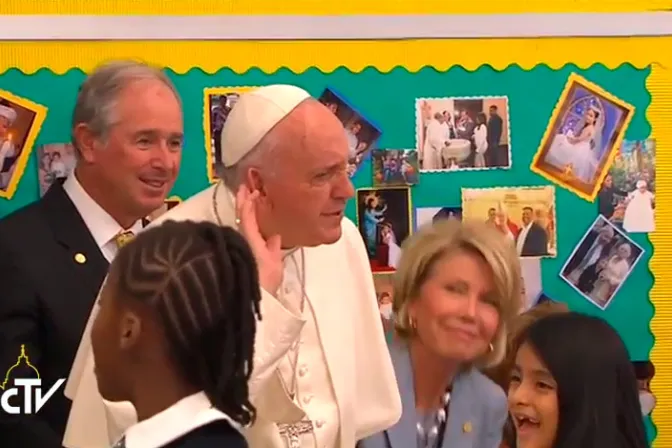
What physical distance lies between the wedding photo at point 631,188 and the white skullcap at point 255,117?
85 centimetres

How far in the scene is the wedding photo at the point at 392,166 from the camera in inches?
81.9

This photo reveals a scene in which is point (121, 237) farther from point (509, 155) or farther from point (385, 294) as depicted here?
point (509, 155)

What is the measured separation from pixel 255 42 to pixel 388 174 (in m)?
0.37

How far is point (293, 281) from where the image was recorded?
1.63 meters

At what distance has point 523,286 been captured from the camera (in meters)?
2.14

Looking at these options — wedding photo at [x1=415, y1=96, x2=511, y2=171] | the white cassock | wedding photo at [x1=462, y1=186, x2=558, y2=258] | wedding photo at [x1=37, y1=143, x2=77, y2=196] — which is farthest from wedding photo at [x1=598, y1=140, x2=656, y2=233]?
wedding photo at [x1=37, y1=143, x2=77, y2=196]

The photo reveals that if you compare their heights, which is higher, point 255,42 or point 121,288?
point 255,42

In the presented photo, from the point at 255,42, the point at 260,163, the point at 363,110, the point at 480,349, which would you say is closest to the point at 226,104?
the point at 255,42

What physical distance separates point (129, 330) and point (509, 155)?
3.76 ft

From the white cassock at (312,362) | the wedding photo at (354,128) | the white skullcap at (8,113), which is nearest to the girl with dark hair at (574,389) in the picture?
the white cassock at (312,362)

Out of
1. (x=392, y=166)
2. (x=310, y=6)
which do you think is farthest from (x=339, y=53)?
(x=392, y=166)

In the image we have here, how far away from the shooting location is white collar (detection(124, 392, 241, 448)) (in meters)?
1.13

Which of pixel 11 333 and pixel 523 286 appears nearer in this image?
pixel 11 333

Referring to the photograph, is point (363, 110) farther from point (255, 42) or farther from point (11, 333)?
point (11, 333)
